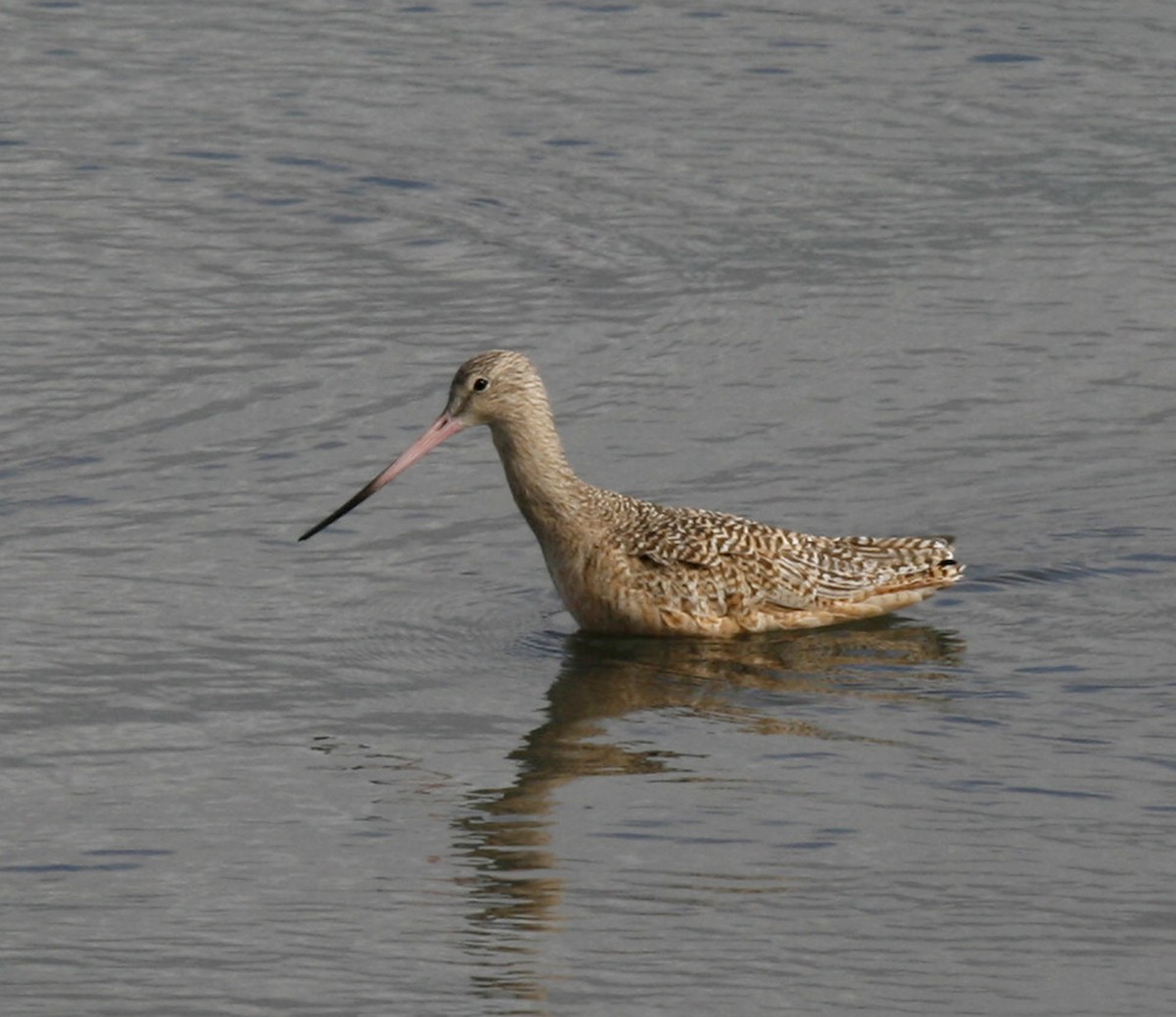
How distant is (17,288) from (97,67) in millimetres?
3578

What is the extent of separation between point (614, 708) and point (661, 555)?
0.98 metres

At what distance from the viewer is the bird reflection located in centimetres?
693

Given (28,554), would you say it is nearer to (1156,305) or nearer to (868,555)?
(868,555)

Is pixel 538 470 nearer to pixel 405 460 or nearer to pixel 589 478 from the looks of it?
pixel 405 460

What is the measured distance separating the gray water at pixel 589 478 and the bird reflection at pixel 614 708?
3 centimetres

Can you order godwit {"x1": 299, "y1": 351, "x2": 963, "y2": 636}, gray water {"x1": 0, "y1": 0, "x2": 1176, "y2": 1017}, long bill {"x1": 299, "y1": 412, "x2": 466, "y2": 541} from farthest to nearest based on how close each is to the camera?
1. long bill {"x1": 299, "y1": 412, "x2": 466, "y2": 541}
2. godwit {"x1": 299, "y1": 351, "x2": 963, "y2": 636}
3. gray water {"x1": 0, "y1": 0, "x2": 1176, "y2": 1017}

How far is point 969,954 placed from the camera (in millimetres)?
6598

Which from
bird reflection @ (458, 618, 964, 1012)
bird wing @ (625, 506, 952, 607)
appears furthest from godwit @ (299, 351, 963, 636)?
bird reflection @ (458, 618, 964, 1012)

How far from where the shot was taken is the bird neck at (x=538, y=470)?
9.79 meters

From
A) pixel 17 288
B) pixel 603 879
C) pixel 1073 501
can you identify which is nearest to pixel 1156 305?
pixel 1073 501

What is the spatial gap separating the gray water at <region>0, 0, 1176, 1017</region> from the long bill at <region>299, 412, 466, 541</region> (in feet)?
0.73

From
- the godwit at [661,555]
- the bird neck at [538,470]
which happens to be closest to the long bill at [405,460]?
the godwit at [661,555]

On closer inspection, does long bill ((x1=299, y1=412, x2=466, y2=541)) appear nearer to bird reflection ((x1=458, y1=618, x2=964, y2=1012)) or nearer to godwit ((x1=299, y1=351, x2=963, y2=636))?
godwit ((x1=299, y1=351, x2=963, y2=636))

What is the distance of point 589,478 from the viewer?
1080 centimetres
